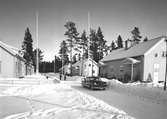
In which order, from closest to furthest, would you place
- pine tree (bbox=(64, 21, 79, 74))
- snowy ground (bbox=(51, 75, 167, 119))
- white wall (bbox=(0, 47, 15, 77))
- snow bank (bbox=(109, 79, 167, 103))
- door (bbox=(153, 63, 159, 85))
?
snowy ground (bbox=(51, 75, 167, 119)) < snow bank (bbox=(109, 79, 167, 103)) < white wall (bbox=(0, 47, 15, 77)) < door (bbox=(153, 63, 159, 85)) < pine tree (bbox=(64, 21, 79, 74))

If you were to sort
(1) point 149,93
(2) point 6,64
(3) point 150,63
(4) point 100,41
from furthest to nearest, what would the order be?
(4) point 100,41, (3) point 150,63, (2) point 6,64, (1) point 149,93

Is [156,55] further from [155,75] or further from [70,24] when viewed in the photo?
[70,24]

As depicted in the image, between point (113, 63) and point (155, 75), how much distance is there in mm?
9908

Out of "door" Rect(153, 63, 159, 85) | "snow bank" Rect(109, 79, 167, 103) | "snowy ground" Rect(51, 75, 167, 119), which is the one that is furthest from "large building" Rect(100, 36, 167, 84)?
"snow bank" Rect(109, 79, 167, 103)

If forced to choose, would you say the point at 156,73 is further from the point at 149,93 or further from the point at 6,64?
the point at 6,64

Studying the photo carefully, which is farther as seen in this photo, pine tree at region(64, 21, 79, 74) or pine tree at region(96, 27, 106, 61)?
pine tree at region(96, 27, 106, 61)

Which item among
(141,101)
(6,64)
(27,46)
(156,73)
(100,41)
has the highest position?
(100,41)

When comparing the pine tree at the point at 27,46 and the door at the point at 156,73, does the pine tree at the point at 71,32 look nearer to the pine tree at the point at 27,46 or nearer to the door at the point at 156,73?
the pine tree at the point at 27,46

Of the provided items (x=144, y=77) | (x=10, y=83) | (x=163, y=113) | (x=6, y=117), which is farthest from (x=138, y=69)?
(x=6, y=117)

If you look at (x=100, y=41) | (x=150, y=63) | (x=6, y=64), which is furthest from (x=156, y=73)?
(x=100, y=41)

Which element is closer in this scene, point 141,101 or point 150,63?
point 141,101

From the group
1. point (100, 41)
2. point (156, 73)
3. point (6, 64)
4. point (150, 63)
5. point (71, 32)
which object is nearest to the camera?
point (6, 64)

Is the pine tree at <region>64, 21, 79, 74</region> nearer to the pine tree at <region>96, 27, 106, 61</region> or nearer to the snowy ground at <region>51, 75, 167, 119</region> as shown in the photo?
the pine tree at <region>96, 27, 106, 61</region>

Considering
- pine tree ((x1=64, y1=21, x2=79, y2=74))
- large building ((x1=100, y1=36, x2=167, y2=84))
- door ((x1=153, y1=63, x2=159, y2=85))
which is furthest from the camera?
pine tree ((x1=64, y1=21, x2=79, y2=74))
